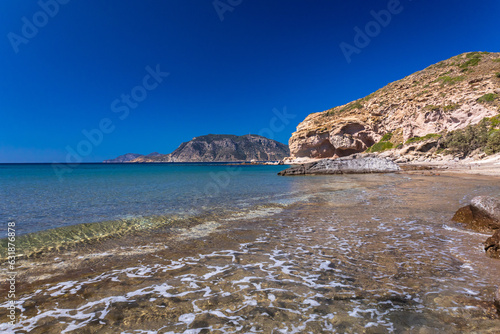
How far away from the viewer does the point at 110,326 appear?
112 inches

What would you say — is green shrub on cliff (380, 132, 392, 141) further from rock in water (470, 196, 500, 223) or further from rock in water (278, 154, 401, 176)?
rock in water (470, 196, 500, 223)

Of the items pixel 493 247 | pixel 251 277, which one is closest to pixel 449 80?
pixel 493 247

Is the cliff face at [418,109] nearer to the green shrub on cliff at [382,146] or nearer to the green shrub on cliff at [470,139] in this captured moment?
the green shrub on cliff at [382,146]

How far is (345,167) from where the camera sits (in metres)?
35.5

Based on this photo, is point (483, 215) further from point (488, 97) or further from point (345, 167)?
point (488, 97)

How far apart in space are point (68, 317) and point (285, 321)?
2942 millimetres

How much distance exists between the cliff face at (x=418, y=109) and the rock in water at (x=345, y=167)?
17.7 meters

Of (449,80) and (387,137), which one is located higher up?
(449,80)

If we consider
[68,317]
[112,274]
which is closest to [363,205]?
[112,274]

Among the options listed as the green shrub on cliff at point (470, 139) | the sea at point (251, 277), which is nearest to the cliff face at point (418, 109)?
the green shrub on cliff at point (470, 139)

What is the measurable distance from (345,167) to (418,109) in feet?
95.4

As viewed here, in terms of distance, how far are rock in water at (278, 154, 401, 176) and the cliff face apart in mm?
17719

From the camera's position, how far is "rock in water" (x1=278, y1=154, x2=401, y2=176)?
113 ft

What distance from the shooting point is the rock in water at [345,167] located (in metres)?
34.6
